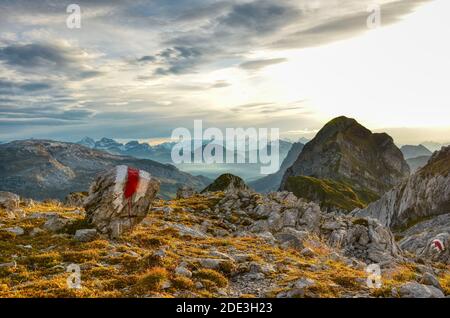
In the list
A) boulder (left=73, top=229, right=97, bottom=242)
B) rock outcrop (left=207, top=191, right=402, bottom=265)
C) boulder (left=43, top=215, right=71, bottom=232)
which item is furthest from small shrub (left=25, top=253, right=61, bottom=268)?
rock outcrop (left=207, top=191, right=402, bottom=265)

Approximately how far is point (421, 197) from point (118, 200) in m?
161

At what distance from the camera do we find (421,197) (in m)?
158

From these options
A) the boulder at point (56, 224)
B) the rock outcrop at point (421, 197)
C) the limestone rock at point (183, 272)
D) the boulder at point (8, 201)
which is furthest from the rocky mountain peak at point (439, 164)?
the limestone rock at point (183, 272)

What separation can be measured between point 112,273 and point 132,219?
9.38 metres

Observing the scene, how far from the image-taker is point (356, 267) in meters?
26.8

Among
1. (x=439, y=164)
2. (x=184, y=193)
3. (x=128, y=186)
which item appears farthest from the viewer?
(x=439, y=164)

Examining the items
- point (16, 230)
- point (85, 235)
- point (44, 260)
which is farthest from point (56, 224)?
point (44, 260)

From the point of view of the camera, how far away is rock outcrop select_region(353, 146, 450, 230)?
151 m

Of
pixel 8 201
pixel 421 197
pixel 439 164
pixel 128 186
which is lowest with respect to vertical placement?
pixel 421 197

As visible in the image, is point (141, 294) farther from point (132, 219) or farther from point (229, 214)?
point (229, 214)

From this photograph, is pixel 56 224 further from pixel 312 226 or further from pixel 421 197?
pixel 421 197

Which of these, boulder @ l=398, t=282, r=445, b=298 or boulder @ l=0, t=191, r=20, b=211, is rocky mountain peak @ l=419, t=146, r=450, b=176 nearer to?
boulder @ l=398, t=282, r=445, b=298
